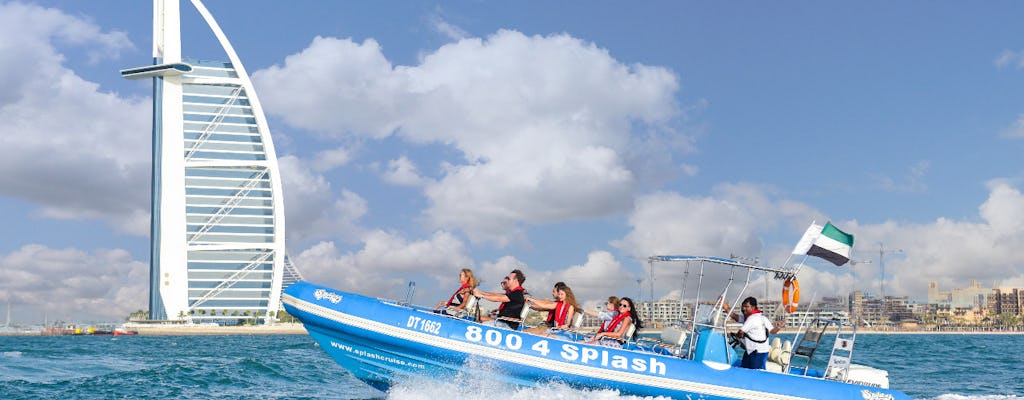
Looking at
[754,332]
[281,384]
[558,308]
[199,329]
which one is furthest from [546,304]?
[199,329]

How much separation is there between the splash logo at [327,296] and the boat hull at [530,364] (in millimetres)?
274

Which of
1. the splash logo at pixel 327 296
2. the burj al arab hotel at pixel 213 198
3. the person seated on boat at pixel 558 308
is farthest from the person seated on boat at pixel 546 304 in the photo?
the burj al arab hotel at pixel 213 198

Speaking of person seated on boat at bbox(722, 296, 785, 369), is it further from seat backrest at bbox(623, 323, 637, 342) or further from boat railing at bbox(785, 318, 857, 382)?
seat backrest at bbox(623, 323, 637, 342)

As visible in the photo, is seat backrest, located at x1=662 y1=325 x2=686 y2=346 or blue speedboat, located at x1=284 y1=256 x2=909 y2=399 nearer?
blue speedboat, located at x1=284 y1=256 x2=909 y2=399

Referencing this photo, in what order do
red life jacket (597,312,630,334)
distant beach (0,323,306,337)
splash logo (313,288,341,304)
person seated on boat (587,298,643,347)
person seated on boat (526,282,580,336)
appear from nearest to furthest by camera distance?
person seated on boat (587,298,643,347), red life jacket (597,312,630,334), person seated on boat (526,282,580,336), splash logo (313,288,341,304), distant beach (0,323,306,337)

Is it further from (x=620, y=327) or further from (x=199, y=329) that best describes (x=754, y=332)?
(x=199, y=329)

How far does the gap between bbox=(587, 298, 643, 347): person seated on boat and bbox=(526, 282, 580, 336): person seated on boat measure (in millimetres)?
471

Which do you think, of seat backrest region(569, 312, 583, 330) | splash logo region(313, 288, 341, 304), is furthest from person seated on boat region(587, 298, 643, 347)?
splash logo region(313, 288, 341, 304)

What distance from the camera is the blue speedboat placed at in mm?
11477

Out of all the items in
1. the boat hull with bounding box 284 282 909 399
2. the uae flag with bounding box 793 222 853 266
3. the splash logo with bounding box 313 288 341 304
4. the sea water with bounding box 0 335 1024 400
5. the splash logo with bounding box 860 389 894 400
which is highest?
the uae flag with bounding box 793 222 853 266

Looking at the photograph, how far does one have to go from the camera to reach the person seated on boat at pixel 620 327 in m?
11.9

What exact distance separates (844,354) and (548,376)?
13.1 feet

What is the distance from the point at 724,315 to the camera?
38.9 feet

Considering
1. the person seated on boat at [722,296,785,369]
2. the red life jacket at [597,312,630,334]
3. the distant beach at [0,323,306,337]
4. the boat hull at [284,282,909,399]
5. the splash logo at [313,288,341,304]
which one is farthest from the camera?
the distant beach at [0,323,306,337]
